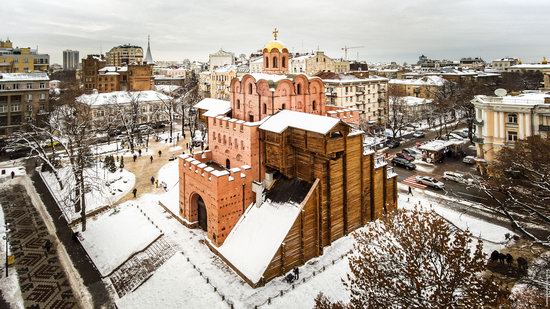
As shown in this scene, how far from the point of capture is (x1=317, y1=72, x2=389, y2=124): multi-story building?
62.0m

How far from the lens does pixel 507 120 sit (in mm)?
38344

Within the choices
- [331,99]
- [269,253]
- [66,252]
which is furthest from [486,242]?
[331,99]

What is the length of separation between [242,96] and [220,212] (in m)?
9.58

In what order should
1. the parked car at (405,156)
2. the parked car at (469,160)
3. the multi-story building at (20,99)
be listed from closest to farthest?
the parked car at (469,160) → the parked car at (405,156) → the multi-story building at (20,99)

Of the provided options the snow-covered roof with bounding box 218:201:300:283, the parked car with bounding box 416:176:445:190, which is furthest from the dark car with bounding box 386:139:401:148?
the snow-covered roof with bounding box 218:201:300:283

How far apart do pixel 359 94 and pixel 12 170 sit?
51902 millimetres

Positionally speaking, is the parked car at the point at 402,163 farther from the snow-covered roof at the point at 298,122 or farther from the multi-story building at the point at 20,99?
the multi-story building at the point at 20,99

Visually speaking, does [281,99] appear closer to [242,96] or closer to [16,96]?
[242,96]

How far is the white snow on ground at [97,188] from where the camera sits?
33.9m

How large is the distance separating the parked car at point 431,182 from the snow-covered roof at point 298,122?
20282 millimetres

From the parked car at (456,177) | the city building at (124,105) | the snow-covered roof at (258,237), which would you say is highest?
the city building at (124,105)

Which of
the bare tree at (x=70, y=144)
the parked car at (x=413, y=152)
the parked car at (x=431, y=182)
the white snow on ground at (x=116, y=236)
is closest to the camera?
the white snow on ground at (x=116, y=236)

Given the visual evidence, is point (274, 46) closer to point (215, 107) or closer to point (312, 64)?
point (215, 107)

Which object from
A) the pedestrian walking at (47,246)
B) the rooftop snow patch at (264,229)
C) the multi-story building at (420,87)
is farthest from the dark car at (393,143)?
the pedestrian walking at (47,246)
